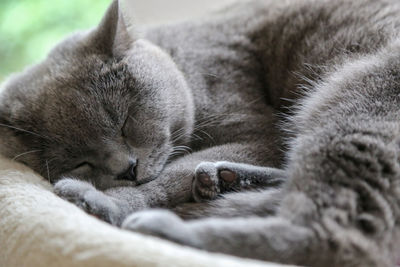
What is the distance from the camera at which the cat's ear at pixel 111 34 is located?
144 centimetres

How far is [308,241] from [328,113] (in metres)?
0.41

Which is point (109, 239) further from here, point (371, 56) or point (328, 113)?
point (371, 56)

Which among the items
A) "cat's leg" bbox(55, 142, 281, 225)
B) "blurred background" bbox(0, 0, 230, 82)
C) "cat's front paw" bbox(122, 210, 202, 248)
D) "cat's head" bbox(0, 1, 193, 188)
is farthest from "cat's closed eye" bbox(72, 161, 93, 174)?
"blurred background" bbox(0, 0, 230, 82)

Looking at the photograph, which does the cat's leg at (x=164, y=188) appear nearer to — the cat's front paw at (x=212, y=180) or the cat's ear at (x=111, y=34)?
the cat's front paw at (x=212, y=180)

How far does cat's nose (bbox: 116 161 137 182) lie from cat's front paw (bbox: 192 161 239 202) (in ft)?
0.64

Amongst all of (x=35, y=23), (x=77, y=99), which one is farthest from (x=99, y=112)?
(x=35, y=23)

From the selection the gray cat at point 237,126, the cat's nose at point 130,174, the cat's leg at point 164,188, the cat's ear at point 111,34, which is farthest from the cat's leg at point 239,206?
the cat's ear at point 111,34

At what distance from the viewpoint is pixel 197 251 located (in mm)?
881

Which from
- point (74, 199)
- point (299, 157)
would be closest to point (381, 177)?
point (299, 157)

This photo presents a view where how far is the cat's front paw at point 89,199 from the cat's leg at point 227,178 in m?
0.23

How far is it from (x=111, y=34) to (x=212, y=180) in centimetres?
58

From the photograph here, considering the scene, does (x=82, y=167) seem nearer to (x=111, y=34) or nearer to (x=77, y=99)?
(x=77, y=99)

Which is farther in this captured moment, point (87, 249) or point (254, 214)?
point (254, 214)

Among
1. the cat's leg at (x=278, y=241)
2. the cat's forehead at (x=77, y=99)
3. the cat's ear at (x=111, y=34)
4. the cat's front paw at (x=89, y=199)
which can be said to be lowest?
the cat's front paw at (x=89, y=199)
